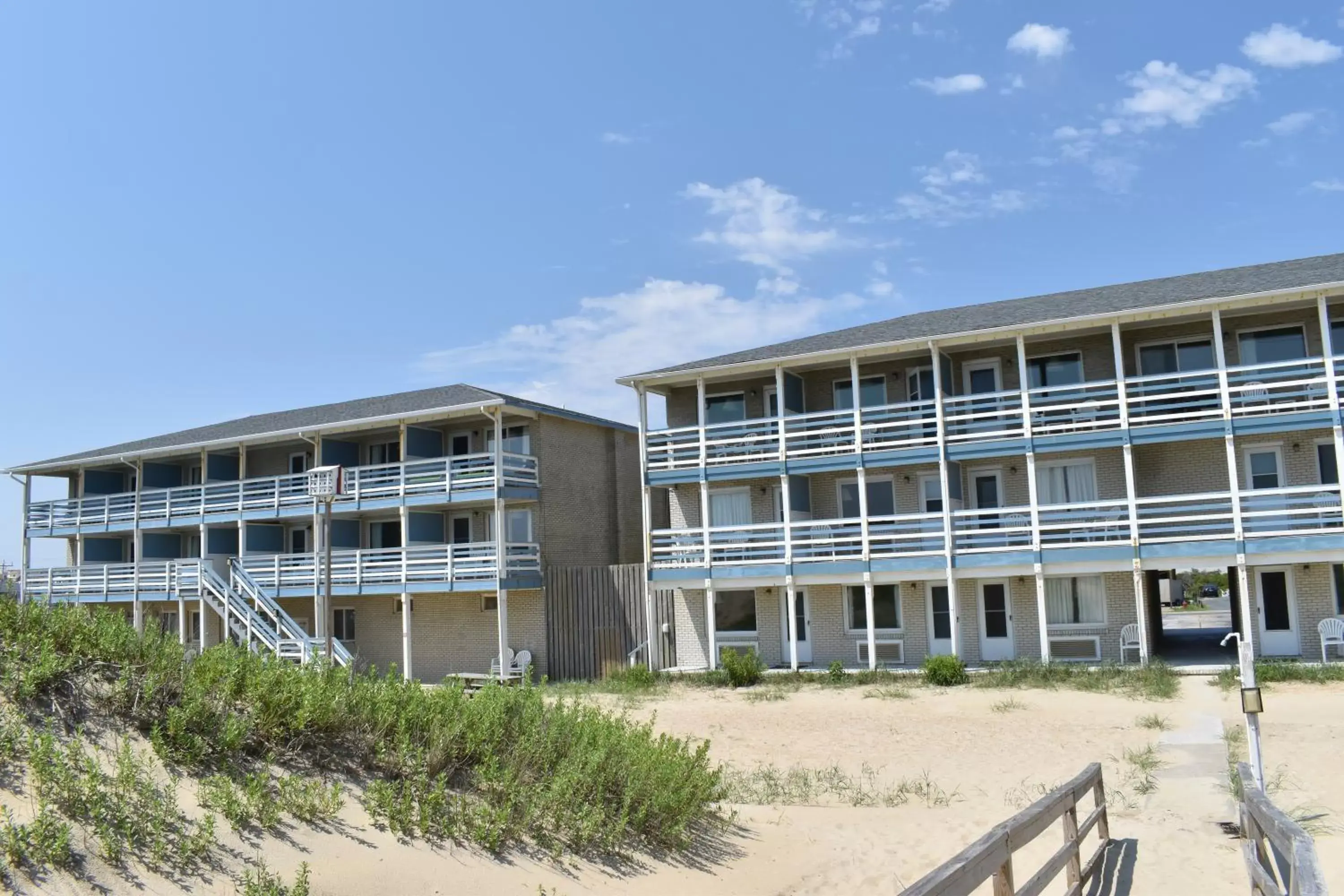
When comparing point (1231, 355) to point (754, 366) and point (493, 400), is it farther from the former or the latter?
point (493, 400)

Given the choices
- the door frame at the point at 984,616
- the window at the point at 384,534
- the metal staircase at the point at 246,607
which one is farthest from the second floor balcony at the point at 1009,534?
the metal staircase at the point at 246,607

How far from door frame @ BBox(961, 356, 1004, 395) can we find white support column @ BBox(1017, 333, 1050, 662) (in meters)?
1.23

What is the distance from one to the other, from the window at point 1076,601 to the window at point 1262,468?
421 centimetres

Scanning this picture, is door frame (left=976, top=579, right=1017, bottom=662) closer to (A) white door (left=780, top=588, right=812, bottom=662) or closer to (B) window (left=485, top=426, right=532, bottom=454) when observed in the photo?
(A) white door (left=780, top=588, right=812, bottom=662)

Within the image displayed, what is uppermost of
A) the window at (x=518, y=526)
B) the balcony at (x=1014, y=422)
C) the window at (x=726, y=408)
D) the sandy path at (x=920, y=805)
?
the window at (x=726, y=408)

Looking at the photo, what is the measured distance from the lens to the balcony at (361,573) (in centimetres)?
3053

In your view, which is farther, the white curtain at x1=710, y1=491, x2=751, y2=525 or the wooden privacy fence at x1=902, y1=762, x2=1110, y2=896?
the white curtain at x1=710, y1=491, x2=751, y2=525

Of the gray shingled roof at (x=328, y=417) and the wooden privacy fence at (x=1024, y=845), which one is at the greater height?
the gray shingled roof at (x=328, y=417)

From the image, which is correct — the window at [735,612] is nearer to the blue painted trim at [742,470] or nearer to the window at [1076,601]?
the blue painted trim at [742,470]

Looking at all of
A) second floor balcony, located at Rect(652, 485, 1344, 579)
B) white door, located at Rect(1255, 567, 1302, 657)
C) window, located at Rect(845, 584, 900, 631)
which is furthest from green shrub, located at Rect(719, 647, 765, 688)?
white door, located at Rect(1255, 567, 1302, 657)

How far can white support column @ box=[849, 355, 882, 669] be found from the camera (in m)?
26.9

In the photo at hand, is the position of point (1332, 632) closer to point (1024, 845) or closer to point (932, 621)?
point (932, 621)

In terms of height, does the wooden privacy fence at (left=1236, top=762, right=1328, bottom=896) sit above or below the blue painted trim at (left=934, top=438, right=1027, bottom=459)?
below

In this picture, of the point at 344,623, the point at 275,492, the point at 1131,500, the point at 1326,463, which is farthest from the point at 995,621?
the point at 275,492
